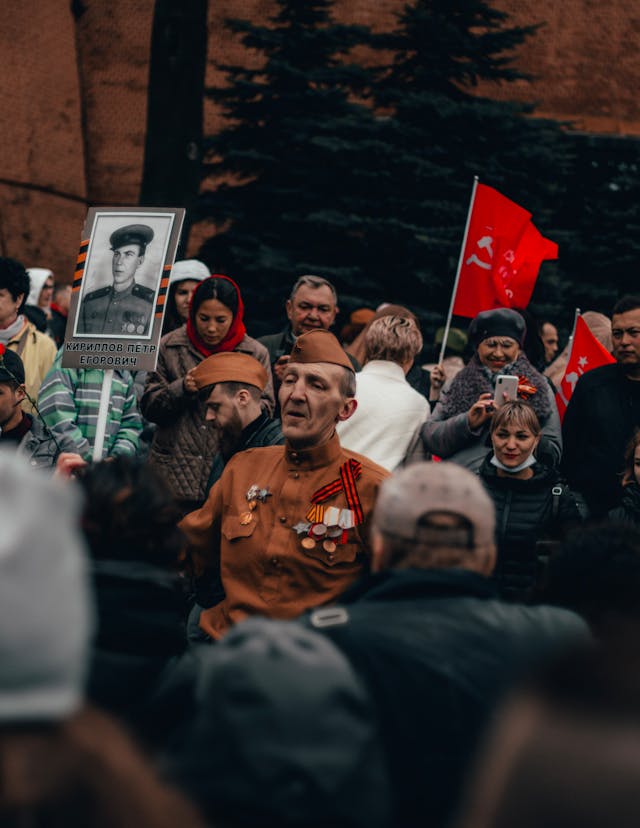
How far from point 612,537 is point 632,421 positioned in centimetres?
333

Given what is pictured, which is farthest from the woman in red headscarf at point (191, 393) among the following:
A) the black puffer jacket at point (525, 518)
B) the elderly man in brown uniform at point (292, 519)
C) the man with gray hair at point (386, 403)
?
the elderly man in brown uniform at point (292, 519)

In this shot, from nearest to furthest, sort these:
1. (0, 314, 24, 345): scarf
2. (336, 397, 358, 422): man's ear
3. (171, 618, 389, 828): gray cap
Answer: (171, 618, 389, 828): gray cap → (336, 397, 358, 422): man's ear → (0, 314, 24, 345): scarf

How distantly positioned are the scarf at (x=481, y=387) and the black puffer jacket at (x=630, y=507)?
2.19 ft

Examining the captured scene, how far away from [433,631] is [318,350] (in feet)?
8.60

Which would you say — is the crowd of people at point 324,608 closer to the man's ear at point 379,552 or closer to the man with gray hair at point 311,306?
the man's ear at point 379,552

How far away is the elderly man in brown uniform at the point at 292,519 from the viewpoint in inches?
189

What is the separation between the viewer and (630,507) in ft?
21.3

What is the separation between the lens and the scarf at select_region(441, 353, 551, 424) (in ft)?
23.1

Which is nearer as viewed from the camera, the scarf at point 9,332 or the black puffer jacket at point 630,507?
the black puffer jacket at point 630,507

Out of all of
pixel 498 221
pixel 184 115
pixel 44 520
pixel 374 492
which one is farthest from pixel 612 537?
pixel 184 115

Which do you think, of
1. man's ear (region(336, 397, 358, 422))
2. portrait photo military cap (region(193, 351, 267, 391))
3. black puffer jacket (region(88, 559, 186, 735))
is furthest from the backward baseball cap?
portrait photo military cap (region(193, 351, 267, 391))

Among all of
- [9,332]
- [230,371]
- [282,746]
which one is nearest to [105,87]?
[9,332]

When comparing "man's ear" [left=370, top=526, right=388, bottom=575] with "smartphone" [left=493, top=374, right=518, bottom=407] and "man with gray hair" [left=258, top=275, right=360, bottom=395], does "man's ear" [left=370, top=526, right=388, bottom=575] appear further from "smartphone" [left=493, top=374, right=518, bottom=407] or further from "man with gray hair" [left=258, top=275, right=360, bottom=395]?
"man with gray hair" [left=258, top=275, right=360, bottom=395]

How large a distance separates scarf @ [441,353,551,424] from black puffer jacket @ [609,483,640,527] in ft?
2.19
